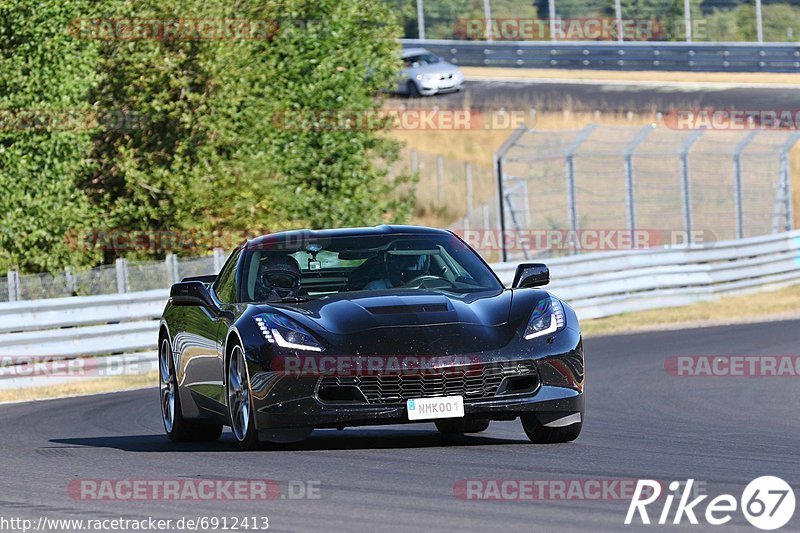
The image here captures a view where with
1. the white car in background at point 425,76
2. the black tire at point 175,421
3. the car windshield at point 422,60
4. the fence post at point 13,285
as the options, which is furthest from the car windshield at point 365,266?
the car windshield at point 422,60

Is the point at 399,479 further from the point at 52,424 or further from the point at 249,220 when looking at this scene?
the point at 249,220

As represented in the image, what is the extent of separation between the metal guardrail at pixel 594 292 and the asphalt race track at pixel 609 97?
18.3 m

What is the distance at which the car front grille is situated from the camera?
9.00m

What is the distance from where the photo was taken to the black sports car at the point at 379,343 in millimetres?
9016

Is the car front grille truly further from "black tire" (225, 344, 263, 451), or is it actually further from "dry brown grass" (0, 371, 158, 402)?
"dry brown grass" (0, 371, 158, 402)

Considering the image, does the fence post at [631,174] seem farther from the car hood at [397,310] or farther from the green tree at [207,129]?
the car hood at [397,310]

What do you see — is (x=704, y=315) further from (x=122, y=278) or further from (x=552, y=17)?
(x=552, y=17)

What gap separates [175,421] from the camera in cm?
1112

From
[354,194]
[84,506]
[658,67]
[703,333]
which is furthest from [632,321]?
[658,67]

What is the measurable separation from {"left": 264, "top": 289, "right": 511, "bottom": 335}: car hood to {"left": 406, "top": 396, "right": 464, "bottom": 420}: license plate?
43 centimetres

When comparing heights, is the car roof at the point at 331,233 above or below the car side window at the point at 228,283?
above

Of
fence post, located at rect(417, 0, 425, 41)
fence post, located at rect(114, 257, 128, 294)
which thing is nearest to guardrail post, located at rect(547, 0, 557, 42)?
fence post, located at rect(417, 0, 425, 41)

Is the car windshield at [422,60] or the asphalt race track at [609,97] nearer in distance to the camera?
the asphalt race track at [609,97]

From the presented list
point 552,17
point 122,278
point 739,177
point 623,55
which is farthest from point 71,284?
point 552,17
